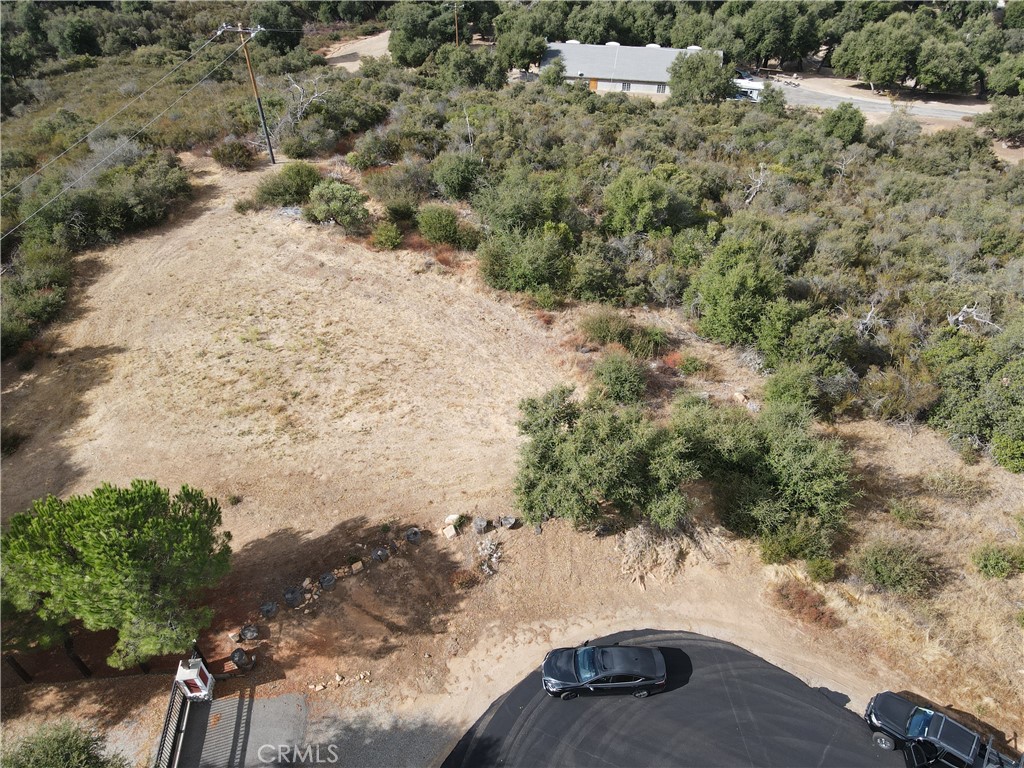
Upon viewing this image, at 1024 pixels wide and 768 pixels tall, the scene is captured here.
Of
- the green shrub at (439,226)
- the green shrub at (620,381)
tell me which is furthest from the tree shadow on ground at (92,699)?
the green shrub at (439,226)

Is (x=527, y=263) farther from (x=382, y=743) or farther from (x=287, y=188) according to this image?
(x=382, y=743)

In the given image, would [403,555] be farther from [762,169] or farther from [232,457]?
[762,169]

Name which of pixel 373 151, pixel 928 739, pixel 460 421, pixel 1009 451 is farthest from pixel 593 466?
pixel 373 151

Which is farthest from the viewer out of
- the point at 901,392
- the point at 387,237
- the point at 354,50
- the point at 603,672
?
the point at 354,50

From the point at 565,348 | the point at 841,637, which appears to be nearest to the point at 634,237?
the point at 565,348

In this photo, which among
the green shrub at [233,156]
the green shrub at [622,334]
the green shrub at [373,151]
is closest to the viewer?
the green shrub at [622,334]

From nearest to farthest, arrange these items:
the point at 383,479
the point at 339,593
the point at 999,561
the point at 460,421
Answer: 1. the point at 339,593
2. the point at 999,561
3. the point at 383,479
4. the point at 460,421

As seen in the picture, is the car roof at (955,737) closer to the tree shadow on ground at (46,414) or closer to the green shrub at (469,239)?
the green shrub at (469,239)
